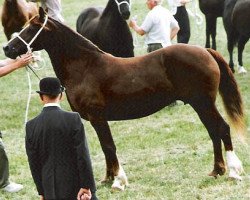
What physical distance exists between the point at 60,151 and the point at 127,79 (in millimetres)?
2355

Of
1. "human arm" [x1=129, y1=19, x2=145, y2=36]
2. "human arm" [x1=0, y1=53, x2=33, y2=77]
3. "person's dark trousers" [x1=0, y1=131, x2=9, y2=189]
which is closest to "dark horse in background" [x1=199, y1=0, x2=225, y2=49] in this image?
"human arm" [x1=129, y1=19, x2=145, y2=36]

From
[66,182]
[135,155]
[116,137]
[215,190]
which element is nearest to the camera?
[66,182]

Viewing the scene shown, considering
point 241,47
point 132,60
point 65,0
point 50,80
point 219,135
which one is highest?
point 50,80

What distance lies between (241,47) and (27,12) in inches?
197

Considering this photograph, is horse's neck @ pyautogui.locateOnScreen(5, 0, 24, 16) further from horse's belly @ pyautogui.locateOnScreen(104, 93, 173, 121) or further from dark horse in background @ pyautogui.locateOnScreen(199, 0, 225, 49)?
horse's belly @ pyautogui.locateOnScreen(104, 93, 173, 121)

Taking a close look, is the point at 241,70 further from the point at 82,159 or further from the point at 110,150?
the point at 82,159

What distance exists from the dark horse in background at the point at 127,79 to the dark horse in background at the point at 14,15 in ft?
23.1

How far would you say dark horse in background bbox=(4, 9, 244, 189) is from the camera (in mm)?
7375

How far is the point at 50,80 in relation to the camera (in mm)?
5301

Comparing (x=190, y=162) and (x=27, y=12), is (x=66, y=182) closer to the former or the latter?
(x=190, y=162)

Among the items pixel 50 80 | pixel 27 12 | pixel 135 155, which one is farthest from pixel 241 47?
pixel 50 80

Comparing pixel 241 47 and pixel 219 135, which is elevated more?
pixel 219 135

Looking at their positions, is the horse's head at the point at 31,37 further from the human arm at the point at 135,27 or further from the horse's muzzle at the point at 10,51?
the human arm at the point at 135,27

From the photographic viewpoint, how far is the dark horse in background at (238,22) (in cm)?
1352
